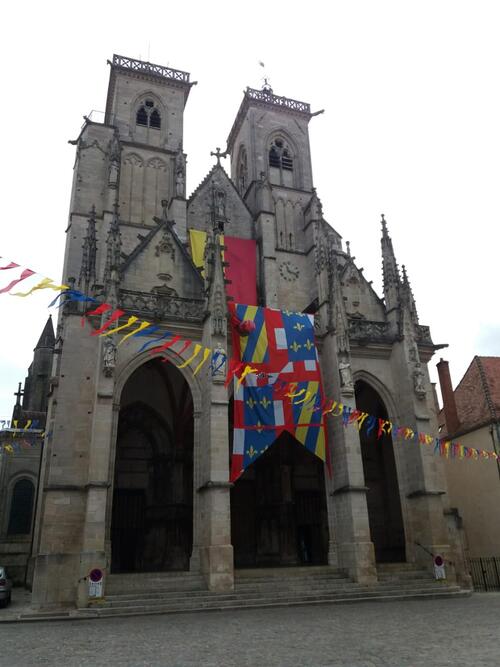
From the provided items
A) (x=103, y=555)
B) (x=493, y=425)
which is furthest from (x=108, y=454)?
(x=493, y=425)

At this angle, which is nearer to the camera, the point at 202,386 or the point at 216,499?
the point at 216,499

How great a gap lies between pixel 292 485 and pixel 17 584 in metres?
15.7

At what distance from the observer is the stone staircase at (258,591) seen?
13.6 m

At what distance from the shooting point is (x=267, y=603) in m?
14.4

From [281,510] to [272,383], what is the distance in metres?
5.82

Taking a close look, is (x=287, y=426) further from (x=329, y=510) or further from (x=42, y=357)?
(x=42, y=357)

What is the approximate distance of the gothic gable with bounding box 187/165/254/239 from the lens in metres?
26.1

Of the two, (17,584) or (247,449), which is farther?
(17,584)

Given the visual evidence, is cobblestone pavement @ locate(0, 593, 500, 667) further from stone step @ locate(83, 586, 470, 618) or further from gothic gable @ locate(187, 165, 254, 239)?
gothic gable @ locate(187, 165, 254, 239)

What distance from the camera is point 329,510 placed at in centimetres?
1827

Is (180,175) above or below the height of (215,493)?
above

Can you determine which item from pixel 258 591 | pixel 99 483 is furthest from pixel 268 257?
pixel 258 591

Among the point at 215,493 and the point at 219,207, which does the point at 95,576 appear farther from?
the point at 219,207

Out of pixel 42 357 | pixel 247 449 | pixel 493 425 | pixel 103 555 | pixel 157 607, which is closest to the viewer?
pixel 157 607
